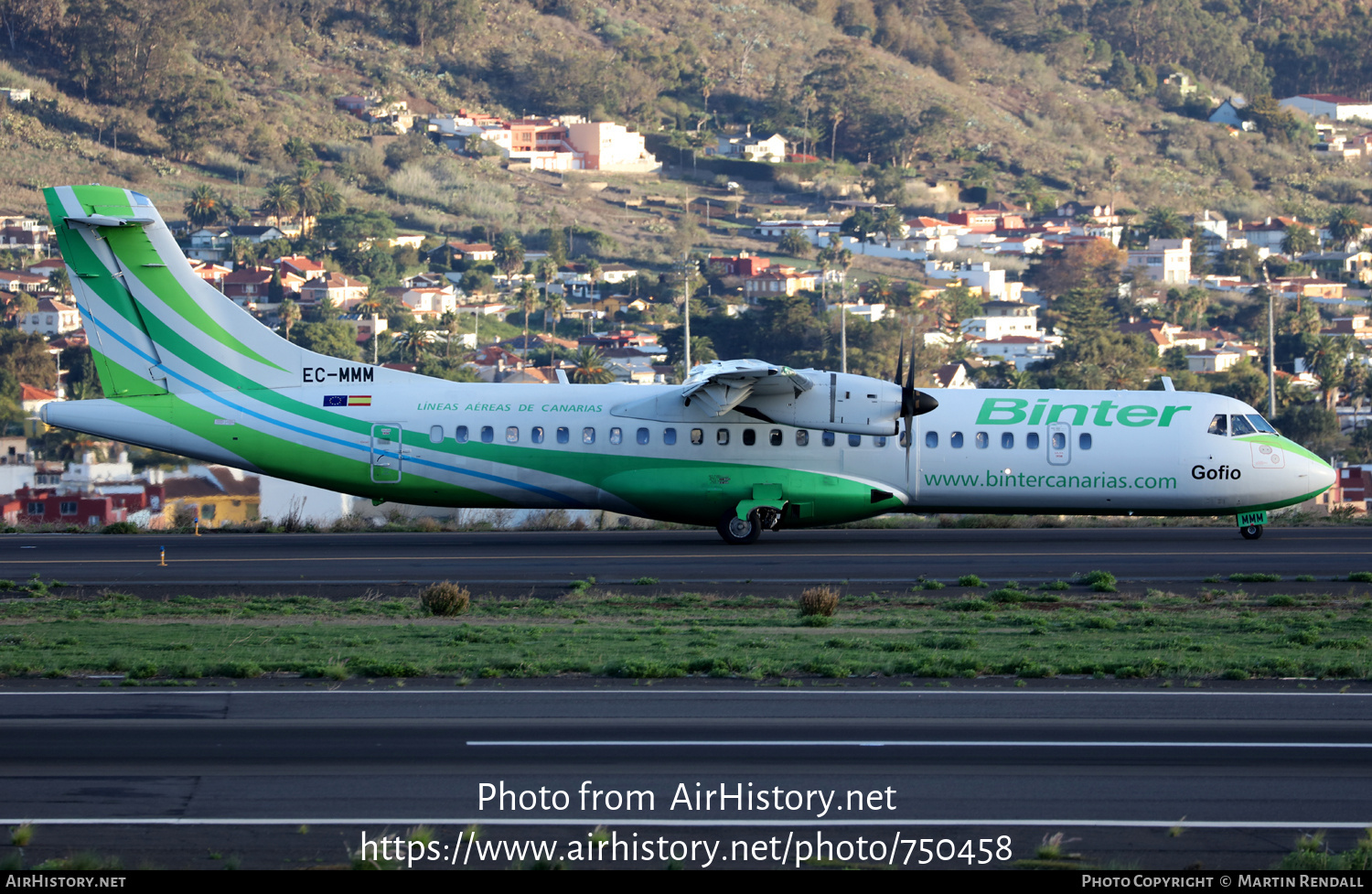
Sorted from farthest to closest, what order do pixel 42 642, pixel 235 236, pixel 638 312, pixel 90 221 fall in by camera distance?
pixel 235 236
pixel 638 312
pixel 90 221
pixel 42 642

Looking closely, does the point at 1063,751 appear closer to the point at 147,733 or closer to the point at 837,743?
the point at 837,743

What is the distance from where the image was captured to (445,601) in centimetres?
2020

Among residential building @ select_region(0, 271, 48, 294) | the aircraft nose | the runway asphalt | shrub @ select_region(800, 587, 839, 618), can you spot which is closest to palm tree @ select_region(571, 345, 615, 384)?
residential building @ select_region(0, 271, 48, 294)

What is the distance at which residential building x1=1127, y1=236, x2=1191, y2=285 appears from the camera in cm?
19050

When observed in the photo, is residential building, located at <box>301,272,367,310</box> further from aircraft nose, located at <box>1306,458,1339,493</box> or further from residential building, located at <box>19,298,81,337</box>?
aircraft nose, located at <box>1306,458,1339,493</box>

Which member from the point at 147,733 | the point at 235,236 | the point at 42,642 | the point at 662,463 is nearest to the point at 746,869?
the point at 147,733

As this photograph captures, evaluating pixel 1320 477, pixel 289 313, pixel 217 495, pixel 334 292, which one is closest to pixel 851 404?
pixel 1320 477

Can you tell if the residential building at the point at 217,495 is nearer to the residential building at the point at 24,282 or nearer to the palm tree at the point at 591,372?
the palm tree at the point at 591,372

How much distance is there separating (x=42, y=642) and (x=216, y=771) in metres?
7.11

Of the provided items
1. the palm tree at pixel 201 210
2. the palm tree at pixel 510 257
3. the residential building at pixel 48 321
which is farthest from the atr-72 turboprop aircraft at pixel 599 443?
A: the palm tree at pixel 201 210

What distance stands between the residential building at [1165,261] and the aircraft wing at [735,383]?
17206 cm

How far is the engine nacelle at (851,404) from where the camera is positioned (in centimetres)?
2686

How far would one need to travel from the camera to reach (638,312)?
509 ft

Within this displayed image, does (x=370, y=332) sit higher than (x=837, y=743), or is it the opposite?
(x=370, y=332)
